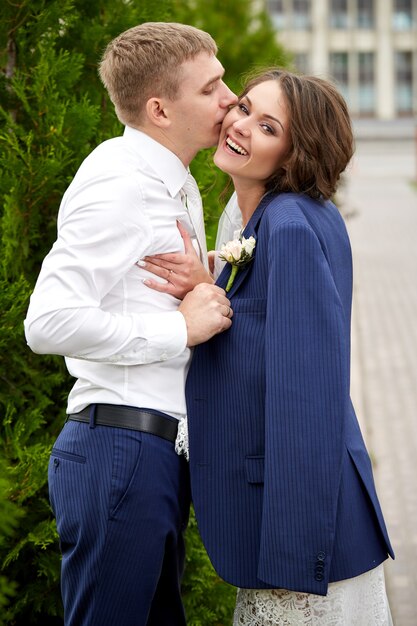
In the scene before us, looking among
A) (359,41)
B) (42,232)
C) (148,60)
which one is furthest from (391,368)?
(359,41)

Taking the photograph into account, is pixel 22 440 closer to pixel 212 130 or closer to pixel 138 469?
pixel 138 469

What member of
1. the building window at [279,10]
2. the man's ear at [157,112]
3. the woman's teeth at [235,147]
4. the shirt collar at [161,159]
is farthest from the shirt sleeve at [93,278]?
the building window at [279,10]

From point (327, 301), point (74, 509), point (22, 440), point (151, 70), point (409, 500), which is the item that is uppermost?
point (151, 70)

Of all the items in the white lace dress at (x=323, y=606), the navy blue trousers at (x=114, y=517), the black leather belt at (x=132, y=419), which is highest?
the black leather belt at (x=132, y=419)

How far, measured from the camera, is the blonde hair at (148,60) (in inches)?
105

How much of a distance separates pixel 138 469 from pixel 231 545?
13.4 inches

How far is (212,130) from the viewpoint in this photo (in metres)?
2.85

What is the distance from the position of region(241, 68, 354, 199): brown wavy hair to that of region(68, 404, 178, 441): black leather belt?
29.3 inches

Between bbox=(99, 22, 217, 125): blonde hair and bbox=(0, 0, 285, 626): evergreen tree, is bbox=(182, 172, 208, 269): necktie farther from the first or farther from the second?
bbox=(0, 0, 285, 626): evergreen tree

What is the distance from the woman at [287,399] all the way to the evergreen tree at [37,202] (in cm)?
77

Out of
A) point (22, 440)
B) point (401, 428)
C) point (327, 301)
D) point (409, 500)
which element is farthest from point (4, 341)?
point (401, 428)

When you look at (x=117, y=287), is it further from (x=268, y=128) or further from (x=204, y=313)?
(x=268, y=128)

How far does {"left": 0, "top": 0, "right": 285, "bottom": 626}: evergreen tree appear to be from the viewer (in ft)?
10.8

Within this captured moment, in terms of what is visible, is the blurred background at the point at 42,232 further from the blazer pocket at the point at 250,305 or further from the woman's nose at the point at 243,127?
the blazer pocket at the point at 250,305
